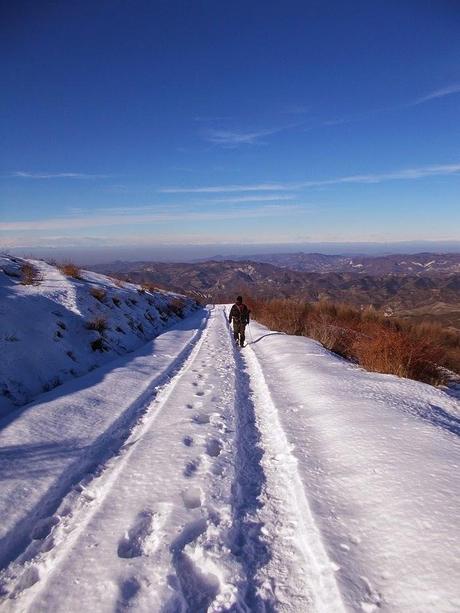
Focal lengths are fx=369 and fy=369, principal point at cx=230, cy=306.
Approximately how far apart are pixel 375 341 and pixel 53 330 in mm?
7781

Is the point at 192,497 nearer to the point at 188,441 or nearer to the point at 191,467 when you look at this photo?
the point at 191,467

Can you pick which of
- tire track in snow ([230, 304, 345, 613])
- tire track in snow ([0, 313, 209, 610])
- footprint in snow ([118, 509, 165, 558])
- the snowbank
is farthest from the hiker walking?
footprint in snow ([118, 509, 165, 558])

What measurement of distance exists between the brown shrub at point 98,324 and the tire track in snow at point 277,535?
21.4 feet

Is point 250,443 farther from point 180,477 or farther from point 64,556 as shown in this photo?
point 64,556

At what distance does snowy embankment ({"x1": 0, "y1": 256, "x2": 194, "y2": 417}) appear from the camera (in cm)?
655

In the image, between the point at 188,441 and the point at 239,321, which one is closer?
the point at 188,441

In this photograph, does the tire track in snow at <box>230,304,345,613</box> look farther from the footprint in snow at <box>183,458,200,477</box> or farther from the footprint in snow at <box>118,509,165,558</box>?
the footprint in snow at <box>118,509,165,558</box>

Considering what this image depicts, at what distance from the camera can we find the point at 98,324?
1045 centimetres

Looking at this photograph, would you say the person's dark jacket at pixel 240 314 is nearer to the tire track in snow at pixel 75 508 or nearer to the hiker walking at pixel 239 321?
the hiker walking at pixel 239 321

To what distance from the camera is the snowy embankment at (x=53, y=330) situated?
6.55 meters

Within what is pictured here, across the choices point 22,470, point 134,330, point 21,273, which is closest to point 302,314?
point 134,330

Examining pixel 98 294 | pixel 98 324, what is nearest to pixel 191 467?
pixel 98 324

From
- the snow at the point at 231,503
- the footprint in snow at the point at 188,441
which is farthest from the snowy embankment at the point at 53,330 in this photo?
the footprint in snow at the point at 188,441

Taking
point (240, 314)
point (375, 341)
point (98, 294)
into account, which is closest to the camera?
point (375, 341)
